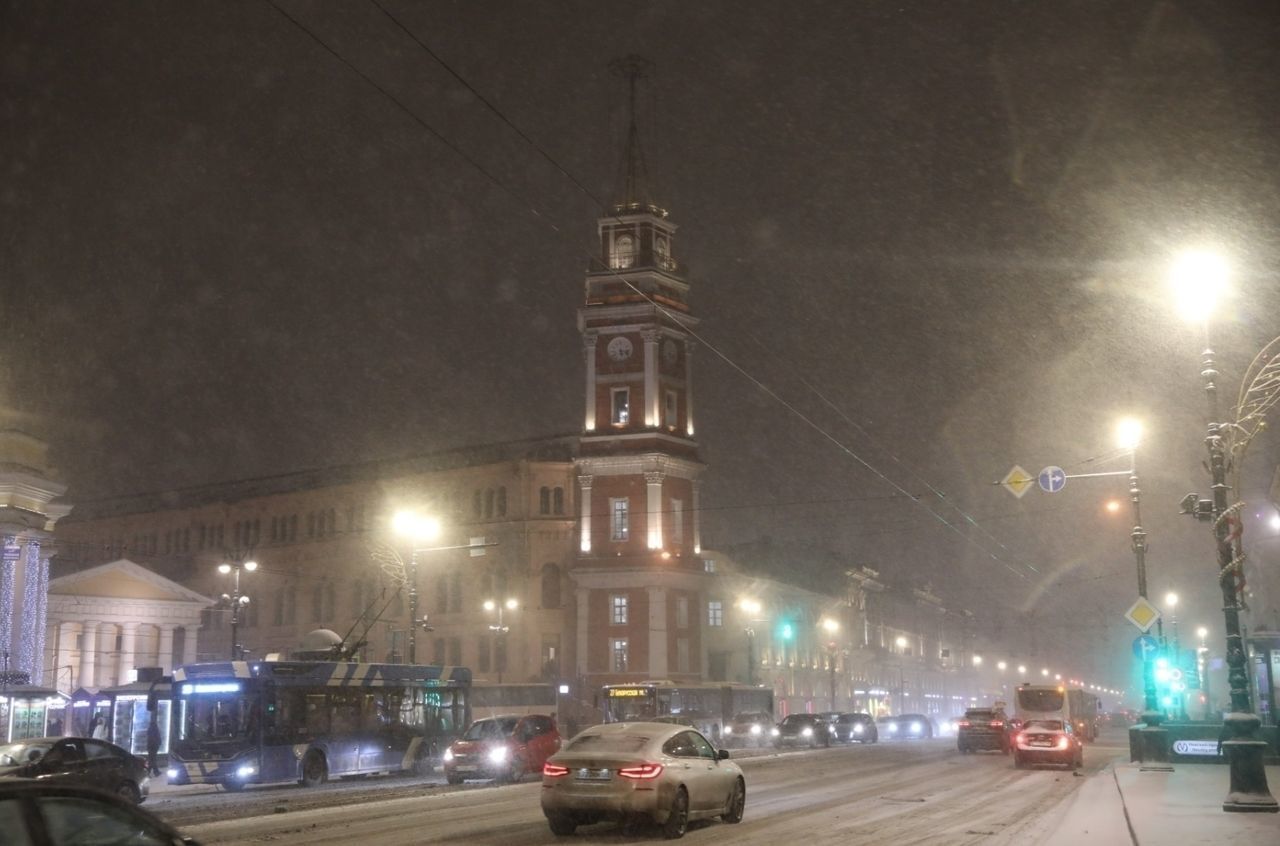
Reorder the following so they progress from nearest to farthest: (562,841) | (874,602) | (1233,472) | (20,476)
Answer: (562,841) → (1233,472) → (20,476) → (874,602)

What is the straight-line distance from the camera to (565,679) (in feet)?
247

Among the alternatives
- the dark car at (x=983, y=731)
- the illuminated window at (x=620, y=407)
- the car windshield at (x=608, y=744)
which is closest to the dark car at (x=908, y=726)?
the illuminated window at (x=620, y=407)

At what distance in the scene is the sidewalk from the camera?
14836mm

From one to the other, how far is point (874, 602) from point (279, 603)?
189 feet

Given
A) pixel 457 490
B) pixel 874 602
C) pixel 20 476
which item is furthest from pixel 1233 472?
pixel 874 602

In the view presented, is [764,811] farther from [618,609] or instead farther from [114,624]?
[114,624]

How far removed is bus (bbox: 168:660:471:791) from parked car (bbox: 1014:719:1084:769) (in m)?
16.6

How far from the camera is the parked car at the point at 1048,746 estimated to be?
108 feet

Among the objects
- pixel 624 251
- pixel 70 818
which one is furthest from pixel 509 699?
pixel 70 818

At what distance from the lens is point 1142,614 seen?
30.6m

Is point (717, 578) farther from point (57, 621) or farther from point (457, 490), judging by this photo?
point (57, 621)

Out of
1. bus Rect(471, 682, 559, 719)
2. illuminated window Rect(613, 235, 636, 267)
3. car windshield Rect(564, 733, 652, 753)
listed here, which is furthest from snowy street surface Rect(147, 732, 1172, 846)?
illuminated window Rect(613, 235, 636, 267)

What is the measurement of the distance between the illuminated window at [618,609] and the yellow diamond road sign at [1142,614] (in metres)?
45.9

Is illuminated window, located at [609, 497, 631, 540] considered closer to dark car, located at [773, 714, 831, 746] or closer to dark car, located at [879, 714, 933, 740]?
dark car, located at [879, 714, 933, 740]
